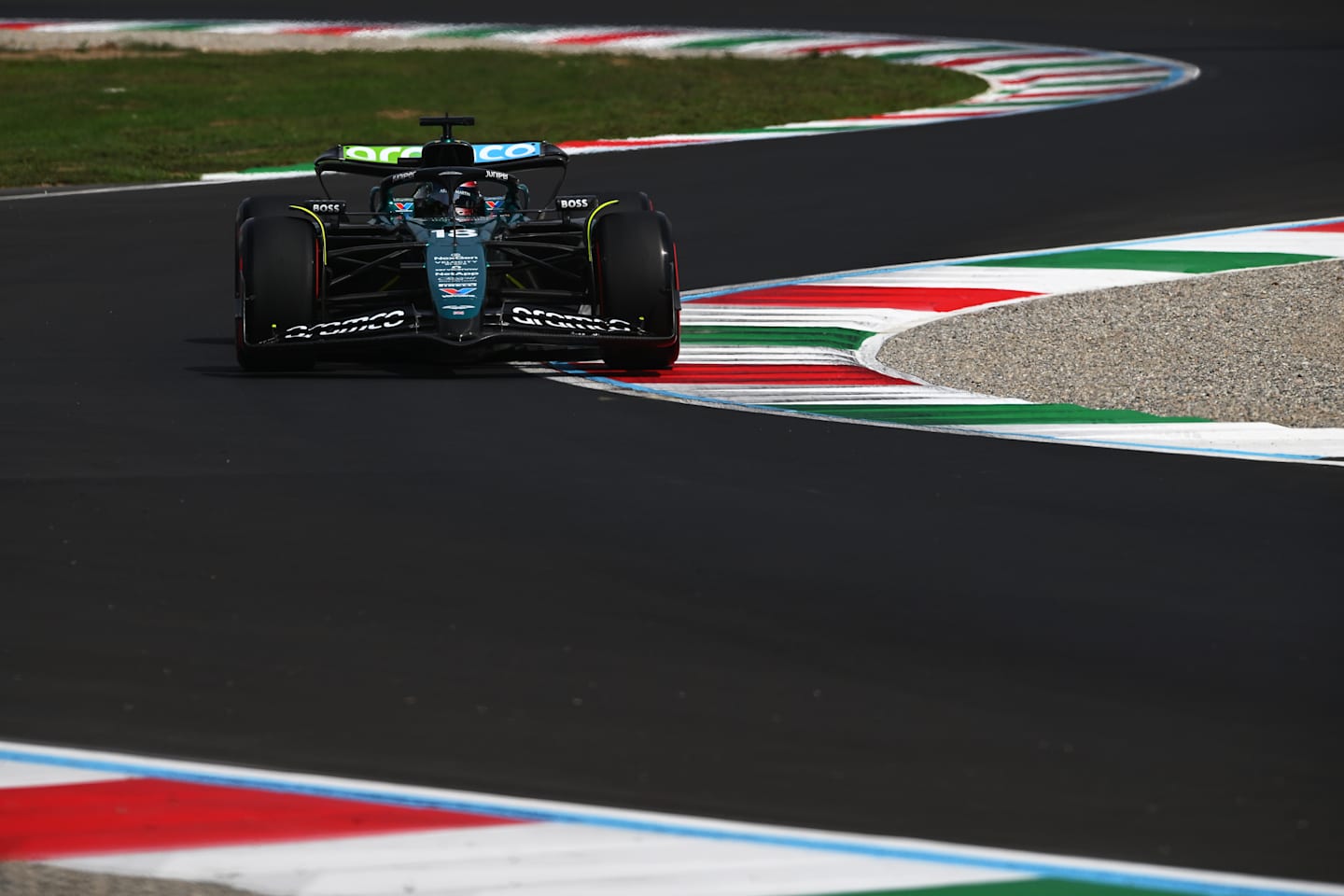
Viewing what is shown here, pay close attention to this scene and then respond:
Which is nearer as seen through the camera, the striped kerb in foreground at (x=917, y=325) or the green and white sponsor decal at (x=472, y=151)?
the striped kerb in foreground at (x=917, y=325)

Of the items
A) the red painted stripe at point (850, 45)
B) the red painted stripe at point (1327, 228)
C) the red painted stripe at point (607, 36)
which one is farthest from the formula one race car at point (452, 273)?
the red painted stripe at point (607, 36)

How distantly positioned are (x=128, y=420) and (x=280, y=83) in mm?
18859

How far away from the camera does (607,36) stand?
33.3 metres

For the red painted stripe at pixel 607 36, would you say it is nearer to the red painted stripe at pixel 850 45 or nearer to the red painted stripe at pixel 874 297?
the red painted stripe at pixel 850 45

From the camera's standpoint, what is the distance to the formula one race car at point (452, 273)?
1006 cm

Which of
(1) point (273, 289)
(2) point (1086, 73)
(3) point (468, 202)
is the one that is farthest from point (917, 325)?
(2) point (1086, 73)

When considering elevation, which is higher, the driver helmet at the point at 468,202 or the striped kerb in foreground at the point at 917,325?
the driver helmet at the point at 468,202

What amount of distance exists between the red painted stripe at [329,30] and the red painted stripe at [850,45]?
6791mm

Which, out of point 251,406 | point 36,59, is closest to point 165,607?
point 251,406

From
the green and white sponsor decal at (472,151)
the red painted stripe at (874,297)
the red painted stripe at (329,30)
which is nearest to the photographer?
the green and white sponsor decal at (472,151)

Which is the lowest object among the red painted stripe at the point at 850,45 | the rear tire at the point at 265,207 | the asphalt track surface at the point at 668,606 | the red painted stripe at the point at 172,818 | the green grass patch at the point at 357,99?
the green grass patch at the point at 357,99

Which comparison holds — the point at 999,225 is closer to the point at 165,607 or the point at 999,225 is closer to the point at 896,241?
the point at 896,241

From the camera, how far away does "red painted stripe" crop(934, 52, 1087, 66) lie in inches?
1198

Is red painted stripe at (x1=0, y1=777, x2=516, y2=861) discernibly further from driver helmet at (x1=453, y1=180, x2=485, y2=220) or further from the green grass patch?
the green grass patch
